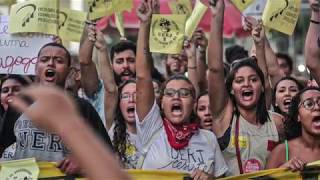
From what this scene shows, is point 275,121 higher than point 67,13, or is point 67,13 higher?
point 67,13

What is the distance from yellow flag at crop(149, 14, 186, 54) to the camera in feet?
17.9

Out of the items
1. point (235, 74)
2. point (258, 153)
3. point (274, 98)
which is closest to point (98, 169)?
point (258, 153)

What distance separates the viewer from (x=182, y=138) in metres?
3.96

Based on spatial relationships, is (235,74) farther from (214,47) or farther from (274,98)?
(274,98)

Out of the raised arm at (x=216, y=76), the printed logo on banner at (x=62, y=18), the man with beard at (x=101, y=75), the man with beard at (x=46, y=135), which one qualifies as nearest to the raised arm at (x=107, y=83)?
the man with beard at (x=101, y=75)

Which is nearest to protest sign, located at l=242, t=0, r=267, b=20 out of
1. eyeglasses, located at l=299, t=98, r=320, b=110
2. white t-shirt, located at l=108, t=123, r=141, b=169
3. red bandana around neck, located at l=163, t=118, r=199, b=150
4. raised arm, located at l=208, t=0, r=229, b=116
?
raised arm, located at l=208, t=0, r=229, b=116

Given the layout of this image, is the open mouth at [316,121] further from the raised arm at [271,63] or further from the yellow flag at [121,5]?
the yellow flag at [121,5]

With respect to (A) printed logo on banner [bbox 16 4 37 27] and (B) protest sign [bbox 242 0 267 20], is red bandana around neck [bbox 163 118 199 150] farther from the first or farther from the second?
(B) protest sign [bbox 242 0 267 20]

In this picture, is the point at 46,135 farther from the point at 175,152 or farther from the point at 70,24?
the point at 70,24

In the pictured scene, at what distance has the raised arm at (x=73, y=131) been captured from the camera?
46.0 inches

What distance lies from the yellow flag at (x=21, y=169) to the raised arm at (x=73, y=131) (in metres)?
2.60

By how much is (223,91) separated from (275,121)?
2.08ft

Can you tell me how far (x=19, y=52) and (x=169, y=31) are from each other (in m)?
1.18

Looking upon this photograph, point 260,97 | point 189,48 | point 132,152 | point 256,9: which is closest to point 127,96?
point 132,152
